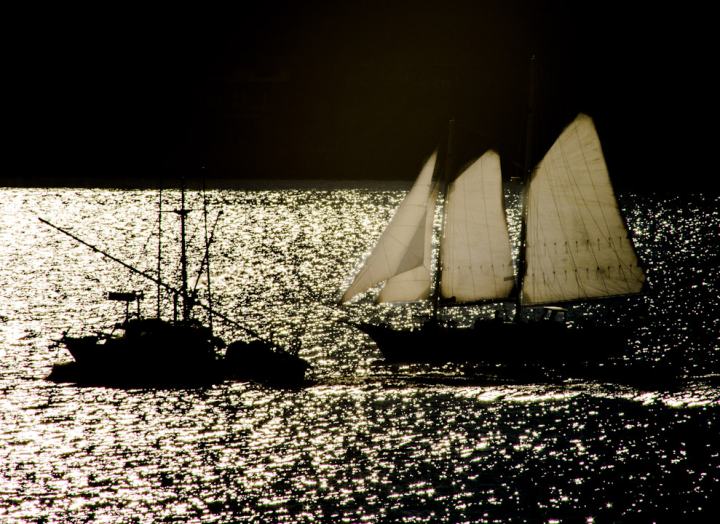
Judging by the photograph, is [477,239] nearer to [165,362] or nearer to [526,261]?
[526,261]

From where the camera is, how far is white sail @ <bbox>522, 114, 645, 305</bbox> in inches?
2366

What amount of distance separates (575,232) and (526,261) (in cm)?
390

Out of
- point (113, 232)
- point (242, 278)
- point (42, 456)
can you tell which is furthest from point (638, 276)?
point (113, 232)

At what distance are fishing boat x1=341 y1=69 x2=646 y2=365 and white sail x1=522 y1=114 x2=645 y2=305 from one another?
0.22ft

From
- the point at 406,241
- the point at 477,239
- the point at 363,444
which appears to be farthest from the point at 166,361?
the point at 477,239

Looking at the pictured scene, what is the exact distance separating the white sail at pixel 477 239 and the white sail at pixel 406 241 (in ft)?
7.61

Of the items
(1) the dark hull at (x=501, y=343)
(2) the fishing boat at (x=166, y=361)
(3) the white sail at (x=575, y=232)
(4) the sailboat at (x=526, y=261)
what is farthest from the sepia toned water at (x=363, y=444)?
(3) the white sail at (x=575, y=232)

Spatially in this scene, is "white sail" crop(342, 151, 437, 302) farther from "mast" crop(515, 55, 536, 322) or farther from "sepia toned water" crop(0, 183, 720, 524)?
"sepia toned water" crop(0, 183, 720, 524)

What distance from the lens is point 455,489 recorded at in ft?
140

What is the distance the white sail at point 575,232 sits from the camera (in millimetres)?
60094

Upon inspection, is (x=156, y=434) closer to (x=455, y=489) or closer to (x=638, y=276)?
(x=455, y=489)

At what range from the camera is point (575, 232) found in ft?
201

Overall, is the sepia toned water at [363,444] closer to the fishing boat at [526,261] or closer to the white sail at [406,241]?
the fishing boat at [526,261]

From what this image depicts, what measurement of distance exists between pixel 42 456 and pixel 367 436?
1715cm
